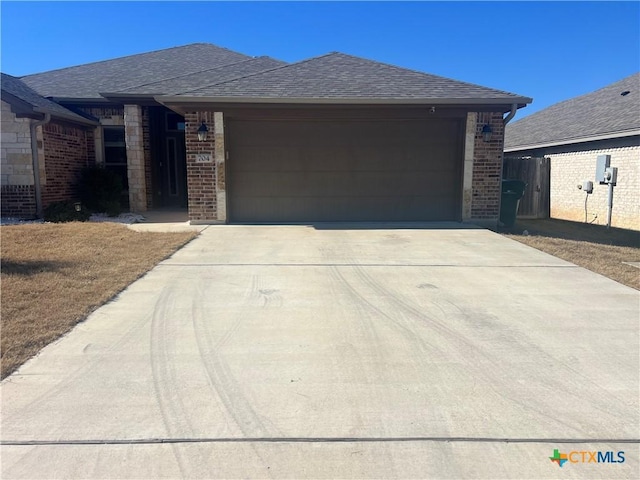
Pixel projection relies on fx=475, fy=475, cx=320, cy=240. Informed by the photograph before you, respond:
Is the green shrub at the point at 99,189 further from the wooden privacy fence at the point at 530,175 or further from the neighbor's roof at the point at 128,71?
the wooden privacy fence at the point at 530,175

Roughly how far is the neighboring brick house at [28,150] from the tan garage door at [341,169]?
5.32 m

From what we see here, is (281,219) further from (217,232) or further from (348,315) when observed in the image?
(348,315)

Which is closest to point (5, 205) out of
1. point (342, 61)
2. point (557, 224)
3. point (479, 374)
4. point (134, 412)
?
point (342, 61)

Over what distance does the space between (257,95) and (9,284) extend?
22.4 ft

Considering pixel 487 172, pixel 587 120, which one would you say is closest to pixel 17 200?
pixel 487 172

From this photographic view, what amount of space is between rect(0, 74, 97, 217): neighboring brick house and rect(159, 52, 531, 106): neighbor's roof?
4.37 metres

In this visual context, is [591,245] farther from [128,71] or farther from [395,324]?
[128,71]

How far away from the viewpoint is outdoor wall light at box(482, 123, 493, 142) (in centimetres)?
1144

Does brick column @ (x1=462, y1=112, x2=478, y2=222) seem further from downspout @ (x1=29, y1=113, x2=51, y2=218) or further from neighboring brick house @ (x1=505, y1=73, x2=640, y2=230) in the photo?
downspout @ (x1=29, y1=113, x2=51, y2=218)

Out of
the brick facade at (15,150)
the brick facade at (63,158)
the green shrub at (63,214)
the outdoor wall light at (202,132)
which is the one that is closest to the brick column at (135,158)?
the brick facade at (63,158)

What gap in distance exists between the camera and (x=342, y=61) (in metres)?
Result: 13.7

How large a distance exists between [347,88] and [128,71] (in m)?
10.2

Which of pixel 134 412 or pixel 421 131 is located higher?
pixel 421 131

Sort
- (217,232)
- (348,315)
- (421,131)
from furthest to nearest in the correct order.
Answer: (421,131)
(217,232)
(348,315)
